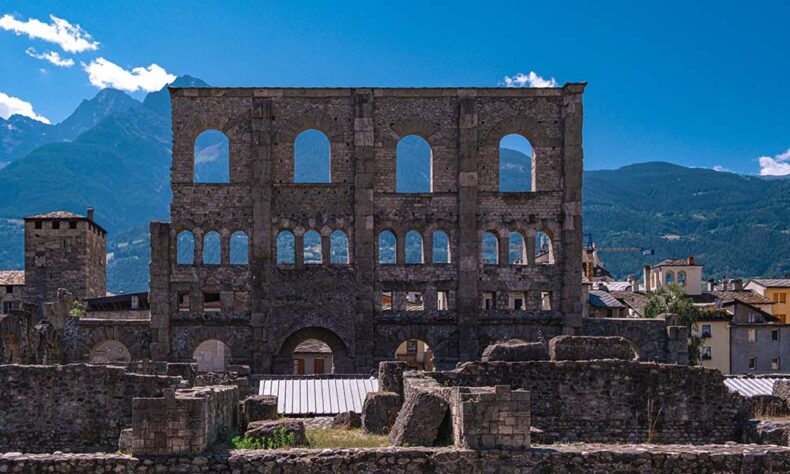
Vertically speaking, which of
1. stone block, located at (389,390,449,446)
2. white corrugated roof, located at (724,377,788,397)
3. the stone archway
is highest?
stone block, located at (389,390,449,446)

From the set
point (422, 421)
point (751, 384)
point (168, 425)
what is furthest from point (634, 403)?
point (168, 425)

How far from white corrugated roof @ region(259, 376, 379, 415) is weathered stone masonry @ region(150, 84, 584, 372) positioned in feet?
49.6

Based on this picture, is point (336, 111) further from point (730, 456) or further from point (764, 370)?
point (764, 370)

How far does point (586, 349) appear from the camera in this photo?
20516 millimetres

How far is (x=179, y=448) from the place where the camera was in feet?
Result: 43.2

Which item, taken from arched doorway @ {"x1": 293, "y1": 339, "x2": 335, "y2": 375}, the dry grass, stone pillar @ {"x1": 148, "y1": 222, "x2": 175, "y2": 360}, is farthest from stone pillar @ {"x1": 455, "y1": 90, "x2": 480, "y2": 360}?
the dry grass

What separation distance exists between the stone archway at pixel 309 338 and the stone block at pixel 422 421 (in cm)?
2746

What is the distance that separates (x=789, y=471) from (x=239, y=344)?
32.2 m

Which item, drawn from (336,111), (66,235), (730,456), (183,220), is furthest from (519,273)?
(66,235)

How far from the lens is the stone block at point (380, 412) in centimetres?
1772

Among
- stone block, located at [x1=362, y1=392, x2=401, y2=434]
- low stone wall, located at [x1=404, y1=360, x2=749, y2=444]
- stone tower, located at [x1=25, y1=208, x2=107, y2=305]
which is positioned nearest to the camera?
stone block, located at [x1=362, y1=392, x2=401, y2=434]

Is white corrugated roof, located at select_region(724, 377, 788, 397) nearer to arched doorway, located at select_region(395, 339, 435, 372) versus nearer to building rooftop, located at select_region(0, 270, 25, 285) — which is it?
arched doorway, located at select_region(395, 339, 435, 372)

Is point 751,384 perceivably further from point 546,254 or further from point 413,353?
point 546,254

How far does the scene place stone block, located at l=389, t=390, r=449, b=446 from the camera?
47.6 feet
